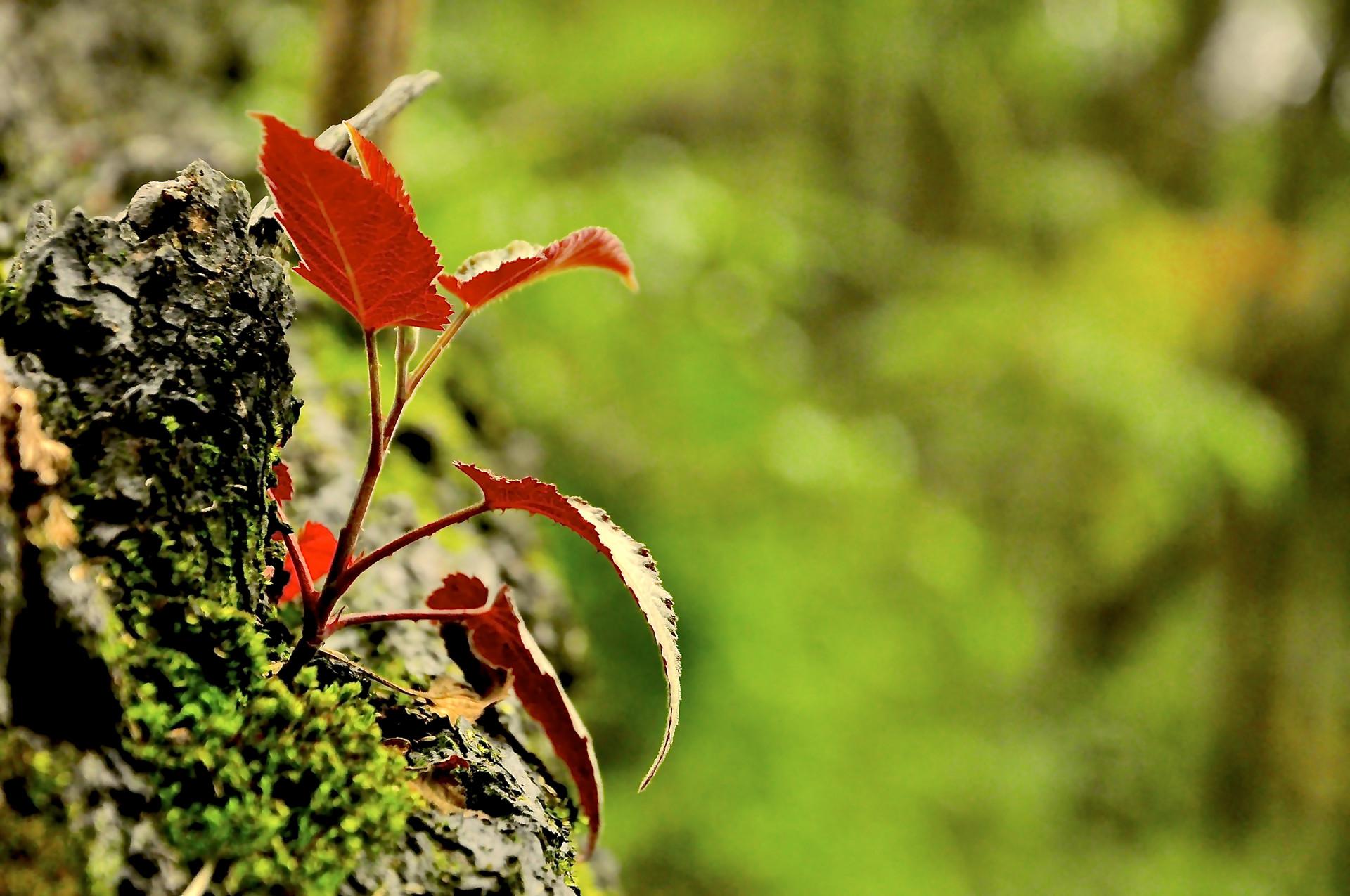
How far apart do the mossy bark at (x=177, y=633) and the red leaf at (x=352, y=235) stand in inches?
2.3

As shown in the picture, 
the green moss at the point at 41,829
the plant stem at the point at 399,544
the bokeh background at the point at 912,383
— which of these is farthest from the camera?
the bokeh background at the point at 912,383

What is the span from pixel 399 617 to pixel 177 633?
0.10 metres

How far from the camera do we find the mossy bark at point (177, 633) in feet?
1.23

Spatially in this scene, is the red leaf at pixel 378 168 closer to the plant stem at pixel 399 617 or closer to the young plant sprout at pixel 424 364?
the young plant sprout at pixel 424 364

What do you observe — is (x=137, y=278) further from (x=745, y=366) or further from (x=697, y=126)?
(x=697, y=126)

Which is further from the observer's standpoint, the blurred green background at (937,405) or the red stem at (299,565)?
the blurred green background at (937,405)

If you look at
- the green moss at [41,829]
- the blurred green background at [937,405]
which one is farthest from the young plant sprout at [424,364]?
the blurred green background at [937,405]

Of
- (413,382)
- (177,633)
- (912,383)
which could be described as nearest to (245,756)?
(177,633)

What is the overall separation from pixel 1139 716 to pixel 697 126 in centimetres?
311

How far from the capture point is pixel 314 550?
0.55 meters

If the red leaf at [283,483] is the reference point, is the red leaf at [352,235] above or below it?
above

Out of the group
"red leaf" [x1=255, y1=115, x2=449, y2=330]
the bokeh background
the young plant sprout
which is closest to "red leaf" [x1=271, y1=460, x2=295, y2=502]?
the young plant sprout

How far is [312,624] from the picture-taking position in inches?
18.3

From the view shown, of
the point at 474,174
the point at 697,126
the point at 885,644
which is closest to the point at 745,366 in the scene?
the point at 474,174
